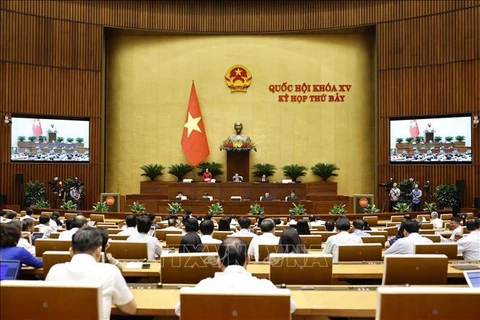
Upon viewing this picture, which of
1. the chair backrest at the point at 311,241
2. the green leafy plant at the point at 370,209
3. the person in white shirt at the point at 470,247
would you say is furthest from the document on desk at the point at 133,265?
the green leafy plant at the point at 370,209

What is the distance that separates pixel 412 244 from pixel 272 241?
134 centimetres

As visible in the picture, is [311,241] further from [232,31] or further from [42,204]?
[232,31]

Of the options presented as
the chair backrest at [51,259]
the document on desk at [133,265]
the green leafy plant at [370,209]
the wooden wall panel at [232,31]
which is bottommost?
the green leafy plant at [370,209]

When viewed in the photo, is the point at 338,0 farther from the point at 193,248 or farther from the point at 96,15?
the point at 193,248

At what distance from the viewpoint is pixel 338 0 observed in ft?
56.4

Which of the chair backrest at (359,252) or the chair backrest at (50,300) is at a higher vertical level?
the chair backrest at (50,300)

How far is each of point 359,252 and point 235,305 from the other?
2.73 m

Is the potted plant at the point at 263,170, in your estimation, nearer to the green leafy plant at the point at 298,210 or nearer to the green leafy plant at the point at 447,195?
the green leafy plant at the point at 298,210

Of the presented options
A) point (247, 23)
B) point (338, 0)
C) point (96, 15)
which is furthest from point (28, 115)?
point (338, 0)

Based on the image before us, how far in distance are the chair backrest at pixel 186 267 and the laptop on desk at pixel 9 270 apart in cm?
95

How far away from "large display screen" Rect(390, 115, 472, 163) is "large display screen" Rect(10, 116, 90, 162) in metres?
10.1

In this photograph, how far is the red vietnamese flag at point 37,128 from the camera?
16094 millimetres

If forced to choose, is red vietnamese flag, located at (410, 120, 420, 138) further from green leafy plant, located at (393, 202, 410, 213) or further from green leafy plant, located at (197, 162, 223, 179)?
green leafy plant, located at (197, 162, 223, 179)

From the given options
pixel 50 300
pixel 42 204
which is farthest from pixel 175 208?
pixel 50 300
